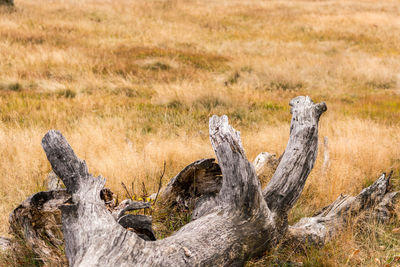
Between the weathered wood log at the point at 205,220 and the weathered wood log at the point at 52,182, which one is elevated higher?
the weathered wood log at the point at 205,220

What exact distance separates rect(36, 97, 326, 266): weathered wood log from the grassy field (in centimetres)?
34

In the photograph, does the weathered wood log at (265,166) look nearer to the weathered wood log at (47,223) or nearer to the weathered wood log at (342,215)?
the weathered wood log at (342,215)

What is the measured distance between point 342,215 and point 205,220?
1647 millimetres

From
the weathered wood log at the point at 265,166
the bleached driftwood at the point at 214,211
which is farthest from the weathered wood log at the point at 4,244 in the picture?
the weathered wood log at the point at 265,166

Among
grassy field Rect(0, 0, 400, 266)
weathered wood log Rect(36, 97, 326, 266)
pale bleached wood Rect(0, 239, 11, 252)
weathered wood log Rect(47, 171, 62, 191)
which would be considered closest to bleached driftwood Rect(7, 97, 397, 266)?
weathered wood log Rect(36, 97, 326, 266)

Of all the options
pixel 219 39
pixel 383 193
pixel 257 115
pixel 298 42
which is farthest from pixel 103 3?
pixel 383 193

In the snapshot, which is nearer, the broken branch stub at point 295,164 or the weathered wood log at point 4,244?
the weathered wood log at point 4,244

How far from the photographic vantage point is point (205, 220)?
2670 millimetres

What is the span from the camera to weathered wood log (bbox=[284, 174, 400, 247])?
332 centimetres

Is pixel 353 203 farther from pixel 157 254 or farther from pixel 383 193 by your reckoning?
pixel 157 254

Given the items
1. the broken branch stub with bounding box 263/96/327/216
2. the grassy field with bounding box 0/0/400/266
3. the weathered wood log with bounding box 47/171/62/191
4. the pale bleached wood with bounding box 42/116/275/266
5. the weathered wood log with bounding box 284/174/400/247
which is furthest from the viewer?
the grassy field with bounding box 0/0/400/266

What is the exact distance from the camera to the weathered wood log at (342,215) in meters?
3.32

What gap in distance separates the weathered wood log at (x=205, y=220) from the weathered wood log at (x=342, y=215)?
→ 0.34 meters

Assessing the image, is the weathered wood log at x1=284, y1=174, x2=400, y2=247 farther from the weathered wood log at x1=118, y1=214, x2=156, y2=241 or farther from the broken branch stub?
the weathered wood log at x1=118, y1=214, x2=156, y2=241
